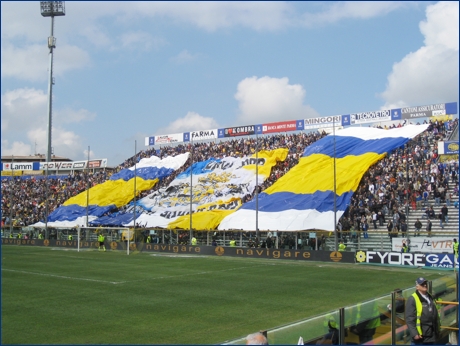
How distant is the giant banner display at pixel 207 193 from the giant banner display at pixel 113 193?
13.3 feet

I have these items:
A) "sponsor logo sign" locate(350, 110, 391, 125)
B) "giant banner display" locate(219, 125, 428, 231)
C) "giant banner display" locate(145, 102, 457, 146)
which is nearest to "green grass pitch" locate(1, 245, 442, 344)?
"giant banner display" locate(219, 125, 428, 231)

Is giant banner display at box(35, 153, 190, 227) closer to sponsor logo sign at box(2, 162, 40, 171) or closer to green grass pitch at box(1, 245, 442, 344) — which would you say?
sponsor logo sign at box(2, 162, 40, 171)

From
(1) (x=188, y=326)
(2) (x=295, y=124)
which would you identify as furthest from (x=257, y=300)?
(2) (x=295, y=124)

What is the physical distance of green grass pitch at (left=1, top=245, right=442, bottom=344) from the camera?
13.6 m

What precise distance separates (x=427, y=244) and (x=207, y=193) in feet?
86.3

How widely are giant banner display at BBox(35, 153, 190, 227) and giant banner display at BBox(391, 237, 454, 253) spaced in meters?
33.0

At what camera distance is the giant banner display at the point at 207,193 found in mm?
48003

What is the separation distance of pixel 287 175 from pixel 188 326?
35.6m

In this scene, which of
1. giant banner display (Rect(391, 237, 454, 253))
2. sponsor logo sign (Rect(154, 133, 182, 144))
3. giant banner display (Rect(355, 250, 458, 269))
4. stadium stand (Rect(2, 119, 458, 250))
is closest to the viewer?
giant banner display (Rect(355, 250, 458, 269))

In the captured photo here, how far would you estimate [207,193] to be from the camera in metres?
53.3

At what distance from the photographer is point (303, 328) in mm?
8023

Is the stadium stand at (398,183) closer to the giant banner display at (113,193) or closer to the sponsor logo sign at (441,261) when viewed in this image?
the sponsor logo sign at (441,261)

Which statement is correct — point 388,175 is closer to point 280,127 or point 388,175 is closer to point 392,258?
point 392,258

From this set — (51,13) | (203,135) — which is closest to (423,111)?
(203,135)
